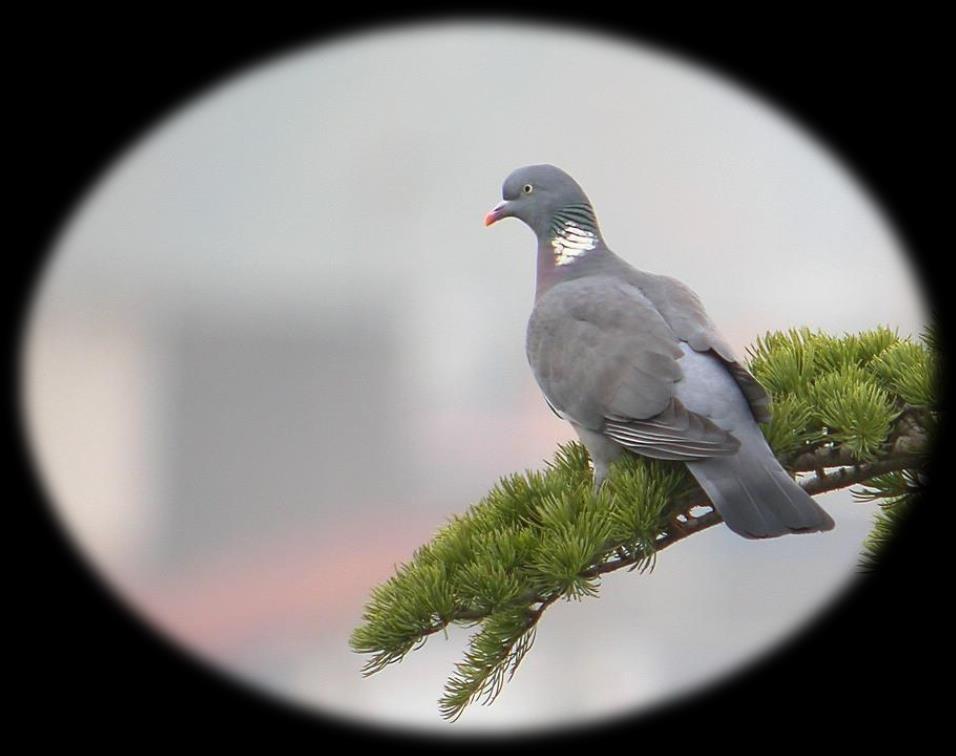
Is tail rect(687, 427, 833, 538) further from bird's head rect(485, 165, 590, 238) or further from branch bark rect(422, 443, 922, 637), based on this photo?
bird's head rect(485, 165, 590, 238)

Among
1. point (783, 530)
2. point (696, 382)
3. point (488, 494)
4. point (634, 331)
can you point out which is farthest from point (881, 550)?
point (488, 494)

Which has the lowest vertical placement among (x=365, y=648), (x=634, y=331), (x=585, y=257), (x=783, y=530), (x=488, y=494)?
(x=783, y=530)

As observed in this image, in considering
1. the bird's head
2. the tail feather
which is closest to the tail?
the tail feather

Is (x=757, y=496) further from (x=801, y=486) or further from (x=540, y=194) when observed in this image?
(x=540, y=194)

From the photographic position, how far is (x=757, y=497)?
1447 mm

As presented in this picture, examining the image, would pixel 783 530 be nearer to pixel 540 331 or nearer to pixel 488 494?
pixel 488 494

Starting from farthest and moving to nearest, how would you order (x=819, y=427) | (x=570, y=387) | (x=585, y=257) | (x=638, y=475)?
(x=585, y=257)
(x=570, y=387)
(x=819, y=427)
(x=638, y=475)

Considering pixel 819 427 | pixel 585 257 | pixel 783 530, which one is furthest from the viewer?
pixel 585 257

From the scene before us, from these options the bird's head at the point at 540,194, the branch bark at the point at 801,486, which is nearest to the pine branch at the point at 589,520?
the branch bark at the point at 801,486

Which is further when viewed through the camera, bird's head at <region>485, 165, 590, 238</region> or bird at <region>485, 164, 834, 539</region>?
bird's head at <region>485, 165, 590, 238</region>

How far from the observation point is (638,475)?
1.53 m

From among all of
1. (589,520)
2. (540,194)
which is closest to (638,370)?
(589,520)

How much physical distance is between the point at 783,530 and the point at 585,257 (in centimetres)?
80

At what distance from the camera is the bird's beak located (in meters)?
2.08
